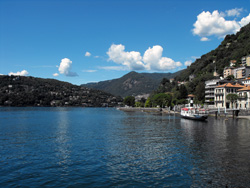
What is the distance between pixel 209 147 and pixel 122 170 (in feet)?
53.3

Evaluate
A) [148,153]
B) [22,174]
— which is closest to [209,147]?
[148,153]

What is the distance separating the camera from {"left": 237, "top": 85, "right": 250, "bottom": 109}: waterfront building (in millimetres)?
106306

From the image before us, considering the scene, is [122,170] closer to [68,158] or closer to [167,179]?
[167,179]

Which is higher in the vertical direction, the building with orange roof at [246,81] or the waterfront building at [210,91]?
the building with orange roof at [246,81]

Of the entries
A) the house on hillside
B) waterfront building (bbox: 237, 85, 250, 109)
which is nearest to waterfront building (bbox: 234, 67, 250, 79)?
the house on hillside

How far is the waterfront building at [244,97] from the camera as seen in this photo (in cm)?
10631

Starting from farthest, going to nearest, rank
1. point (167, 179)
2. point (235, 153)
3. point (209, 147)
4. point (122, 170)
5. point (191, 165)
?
1. point (209, 147)
2. point (235, 153)
3. point (191, 165)
4. point (122, 170)
5. point (167, 179)

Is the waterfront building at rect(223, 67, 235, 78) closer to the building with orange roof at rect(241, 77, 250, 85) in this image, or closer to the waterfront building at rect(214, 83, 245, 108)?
the building with orange roof at rect(241, 77, 250, 85)

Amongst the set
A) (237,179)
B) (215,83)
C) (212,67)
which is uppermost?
(212,67)

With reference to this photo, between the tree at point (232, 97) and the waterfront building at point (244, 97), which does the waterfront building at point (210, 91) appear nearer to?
the waterfront building at point (244, 97)

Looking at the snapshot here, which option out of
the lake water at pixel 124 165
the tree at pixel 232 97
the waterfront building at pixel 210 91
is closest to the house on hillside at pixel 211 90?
the waterfront building at pixel 210 91

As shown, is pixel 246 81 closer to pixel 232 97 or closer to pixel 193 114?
pixel 232 97

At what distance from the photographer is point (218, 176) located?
1959cm

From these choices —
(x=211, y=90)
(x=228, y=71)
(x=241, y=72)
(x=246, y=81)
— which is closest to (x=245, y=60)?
(x=228, y=71)
